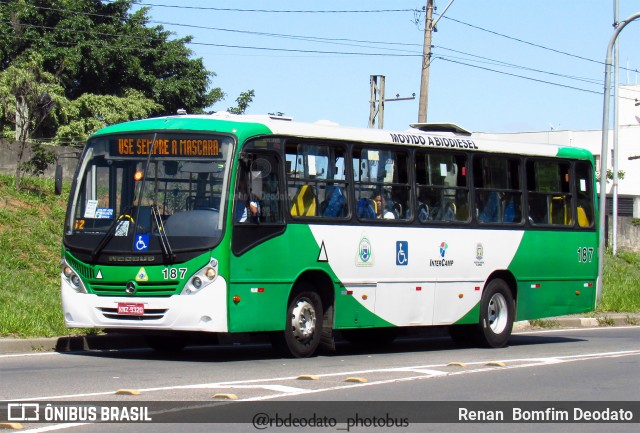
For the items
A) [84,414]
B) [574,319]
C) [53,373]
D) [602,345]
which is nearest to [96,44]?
[574,319]

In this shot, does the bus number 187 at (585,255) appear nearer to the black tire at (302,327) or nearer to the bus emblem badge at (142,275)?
the black tire at (302,327)

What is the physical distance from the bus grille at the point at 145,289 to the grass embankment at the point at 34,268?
1744mm

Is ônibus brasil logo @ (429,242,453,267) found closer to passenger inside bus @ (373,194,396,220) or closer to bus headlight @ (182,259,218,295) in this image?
passenger inside bus @ (373,194,396,220)

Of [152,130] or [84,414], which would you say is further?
[152,130]

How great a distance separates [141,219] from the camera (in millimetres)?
13719

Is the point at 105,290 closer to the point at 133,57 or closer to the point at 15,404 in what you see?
the point at 15,404

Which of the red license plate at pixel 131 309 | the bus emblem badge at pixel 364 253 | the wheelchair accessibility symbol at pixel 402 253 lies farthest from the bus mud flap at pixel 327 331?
the red license plate at pixel 131 309

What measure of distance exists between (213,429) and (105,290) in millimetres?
5594

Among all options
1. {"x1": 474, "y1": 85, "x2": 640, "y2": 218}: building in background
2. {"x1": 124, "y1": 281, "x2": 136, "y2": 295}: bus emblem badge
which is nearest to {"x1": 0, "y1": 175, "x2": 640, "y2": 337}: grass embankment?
{"x1": 124, "y1": 281, "x2": 136, "y2": 295}: bus emblem badge

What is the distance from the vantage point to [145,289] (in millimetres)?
13539

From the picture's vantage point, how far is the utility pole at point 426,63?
27492 millimetres

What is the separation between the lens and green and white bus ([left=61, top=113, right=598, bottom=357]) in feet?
44.4

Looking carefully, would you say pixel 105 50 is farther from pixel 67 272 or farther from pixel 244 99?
pixel 67 272

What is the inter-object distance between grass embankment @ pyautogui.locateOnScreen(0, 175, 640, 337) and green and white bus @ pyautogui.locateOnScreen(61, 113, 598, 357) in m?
1.63
